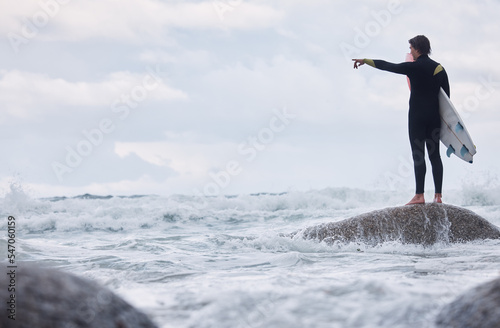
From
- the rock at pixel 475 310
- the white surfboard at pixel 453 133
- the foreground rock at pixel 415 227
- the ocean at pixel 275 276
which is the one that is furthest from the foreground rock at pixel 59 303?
the white surfboard at pixel 453 133

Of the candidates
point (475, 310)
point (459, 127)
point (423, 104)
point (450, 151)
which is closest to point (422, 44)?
point (423, 104)

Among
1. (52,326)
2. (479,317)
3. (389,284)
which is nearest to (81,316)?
(52,326)

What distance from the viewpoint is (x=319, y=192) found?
20.3 metres

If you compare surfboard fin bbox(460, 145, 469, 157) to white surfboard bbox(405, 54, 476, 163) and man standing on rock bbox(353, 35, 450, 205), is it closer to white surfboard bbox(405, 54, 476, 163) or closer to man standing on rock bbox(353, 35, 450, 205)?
white surfboard bbox(405, 54, 476, 163)

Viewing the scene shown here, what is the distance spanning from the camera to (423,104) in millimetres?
6930

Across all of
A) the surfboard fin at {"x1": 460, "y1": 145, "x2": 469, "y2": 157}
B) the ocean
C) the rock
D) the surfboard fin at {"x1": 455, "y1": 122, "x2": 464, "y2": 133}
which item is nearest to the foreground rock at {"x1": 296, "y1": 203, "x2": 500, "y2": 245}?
the ocean

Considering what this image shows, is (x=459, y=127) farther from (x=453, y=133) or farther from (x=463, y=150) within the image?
(x=463, y=150)

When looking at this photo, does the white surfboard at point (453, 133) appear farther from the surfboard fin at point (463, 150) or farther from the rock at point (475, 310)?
the rock at point (475, 310)

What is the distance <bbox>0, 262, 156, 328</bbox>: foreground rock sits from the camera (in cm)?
240

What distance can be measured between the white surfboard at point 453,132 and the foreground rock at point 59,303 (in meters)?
5.51

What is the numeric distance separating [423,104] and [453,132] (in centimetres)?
59

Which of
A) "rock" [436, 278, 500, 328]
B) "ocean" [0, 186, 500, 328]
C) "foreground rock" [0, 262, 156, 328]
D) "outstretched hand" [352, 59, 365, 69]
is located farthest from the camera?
"outstretched hand" [352, 59, 365, 69]

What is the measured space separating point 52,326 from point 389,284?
2375 millimetres

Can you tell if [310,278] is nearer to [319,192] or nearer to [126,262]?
[126,262]
